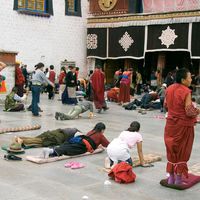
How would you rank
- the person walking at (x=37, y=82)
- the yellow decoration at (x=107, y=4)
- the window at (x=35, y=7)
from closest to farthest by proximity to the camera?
the person walking at (x=37, y=82) → the window at (x=35, y=7) → the yellow decoration at (x=107, y=4)

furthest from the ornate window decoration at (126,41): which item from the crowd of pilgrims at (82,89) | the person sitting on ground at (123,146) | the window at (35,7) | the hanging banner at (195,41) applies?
the person sitting on ground at (123,146)

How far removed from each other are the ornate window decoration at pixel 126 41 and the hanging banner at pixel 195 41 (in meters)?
3.37

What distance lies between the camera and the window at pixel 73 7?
2197 cm

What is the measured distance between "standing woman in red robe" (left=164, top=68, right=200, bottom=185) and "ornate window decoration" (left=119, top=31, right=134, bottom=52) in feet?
52.7

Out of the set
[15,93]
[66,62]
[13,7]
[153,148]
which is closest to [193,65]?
[66,62]

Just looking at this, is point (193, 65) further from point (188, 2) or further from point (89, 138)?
point (89, 138)

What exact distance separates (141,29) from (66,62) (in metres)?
4.23

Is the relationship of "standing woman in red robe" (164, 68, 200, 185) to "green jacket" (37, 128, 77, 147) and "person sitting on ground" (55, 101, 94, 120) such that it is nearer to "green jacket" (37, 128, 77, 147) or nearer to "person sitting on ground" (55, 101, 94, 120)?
"green jacket" (37, 128, 77, 147)

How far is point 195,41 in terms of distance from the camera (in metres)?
18.7

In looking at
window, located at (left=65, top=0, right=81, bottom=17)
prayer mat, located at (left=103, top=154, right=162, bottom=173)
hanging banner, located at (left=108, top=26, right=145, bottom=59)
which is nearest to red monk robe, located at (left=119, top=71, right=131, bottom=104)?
hanging banner, located at (left=108, top=26, right=145, bottom=59)

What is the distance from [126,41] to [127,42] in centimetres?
8

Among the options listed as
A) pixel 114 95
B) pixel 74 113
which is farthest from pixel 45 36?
pixel 74 113

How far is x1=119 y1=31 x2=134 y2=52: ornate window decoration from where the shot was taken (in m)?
21.2

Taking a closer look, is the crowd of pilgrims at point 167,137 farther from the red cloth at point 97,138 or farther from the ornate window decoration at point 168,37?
the ornate window decoration at point 168,37
